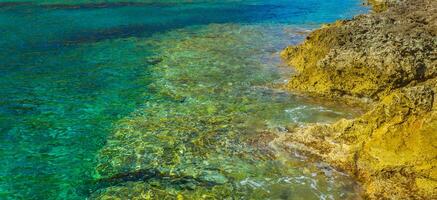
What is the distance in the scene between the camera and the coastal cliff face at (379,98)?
28.7ft

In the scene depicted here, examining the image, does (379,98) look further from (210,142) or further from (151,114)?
(151,114)

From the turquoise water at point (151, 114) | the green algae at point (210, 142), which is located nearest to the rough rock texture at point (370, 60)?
the turquoise water at point (151, 114)

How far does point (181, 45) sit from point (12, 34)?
38.6 ft

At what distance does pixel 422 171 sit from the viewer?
8.60 metres

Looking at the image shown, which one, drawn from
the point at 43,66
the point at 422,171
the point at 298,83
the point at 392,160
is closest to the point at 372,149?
the point at 392,160

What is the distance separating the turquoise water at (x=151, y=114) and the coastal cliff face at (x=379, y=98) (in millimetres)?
690

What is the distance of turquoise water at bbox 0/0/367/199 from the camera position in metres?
9.52

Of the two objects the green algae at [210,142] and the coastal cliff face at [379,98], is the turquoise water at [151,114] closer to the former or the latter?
the green algae at [210,142]

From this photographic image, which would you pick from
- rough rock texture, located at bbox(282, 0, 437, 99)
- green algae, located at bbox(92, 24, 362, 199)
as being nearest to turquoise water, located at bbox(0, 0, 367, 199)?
green algae, located at bbox(92, 24, 362, 199)

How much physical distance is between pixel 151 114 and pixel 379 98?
7.72 metres

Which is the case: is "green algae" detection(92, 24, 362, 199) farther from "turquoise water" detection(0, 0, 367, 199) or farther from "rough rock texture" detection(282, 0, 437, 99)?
"rough rock texture" detection(282, 0, 437, 99)

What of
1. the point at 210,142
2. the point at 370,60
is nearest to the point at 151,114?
the point at 210,142

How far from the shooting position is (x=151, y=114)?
13.5 metres

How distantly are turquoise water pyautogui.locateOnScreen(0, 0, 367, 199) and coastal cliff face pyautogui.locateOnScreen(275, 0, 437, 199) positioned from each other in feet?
2.26
